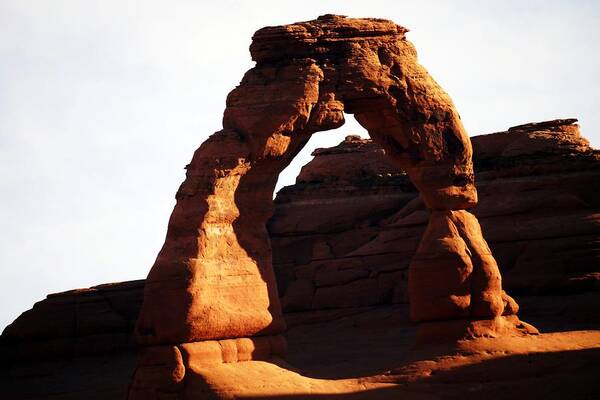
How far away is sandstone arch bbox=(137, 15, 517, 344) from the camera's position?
2412 cm

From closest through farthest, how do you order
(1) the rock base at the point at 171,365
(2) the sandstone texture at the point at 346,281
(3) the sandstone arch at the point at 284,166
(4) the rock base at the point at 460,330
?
(1) the rock base at the point at 171,365
(2) the sandstone texture at the point at 346,281
(3) the sandstone arch at the point at 284,166
(4) the rock base at the point at 460,330

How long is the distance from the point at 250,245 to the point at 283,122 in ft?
8.21

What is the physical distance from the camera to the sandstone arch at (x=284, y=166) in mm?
24125

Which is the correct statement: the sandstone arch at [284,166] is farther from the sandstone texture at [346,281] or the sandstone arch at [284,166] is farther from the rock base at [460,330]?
the rock base at [460,330]

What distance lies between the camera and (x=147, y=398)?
77.3 ft

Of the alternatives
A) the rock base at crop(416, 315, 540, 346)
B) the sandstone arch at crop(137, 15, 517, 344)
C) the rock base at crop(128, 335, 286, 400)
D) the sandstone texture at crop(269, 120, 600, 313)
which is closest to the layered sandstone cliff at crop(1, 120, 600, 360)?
the sandstone texture at crop(269, 120, 600, 313)

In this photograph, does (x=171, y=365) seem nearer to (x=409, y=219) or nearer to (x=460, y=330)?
(x=460, y=330)

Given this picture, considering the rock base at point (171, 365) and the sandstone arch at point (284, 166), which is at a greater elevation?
the sandstone arch at point (284, 166)

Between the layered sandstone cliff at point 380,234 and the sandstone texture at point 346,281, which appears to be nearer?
the sandstone texture at point 346,281

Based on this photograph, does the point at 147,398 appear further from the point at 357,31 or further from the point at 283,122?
the point at 357,31

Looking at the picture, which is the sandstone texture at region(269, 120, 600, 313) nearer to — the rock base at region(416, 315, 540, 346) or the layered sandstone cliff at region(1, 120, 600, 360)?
the layered sandstone cliff at region(1, 120, 600, 360)

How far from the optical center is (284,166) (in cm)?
2620

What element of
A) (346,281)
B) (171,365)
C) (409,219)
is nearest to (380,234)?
(409,219)

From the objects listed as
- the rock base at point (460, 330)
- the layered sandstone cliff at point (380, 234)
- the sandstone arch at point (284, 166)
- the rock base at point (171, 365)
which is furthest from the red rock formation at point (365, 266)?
the rock base at point (171, 365)
